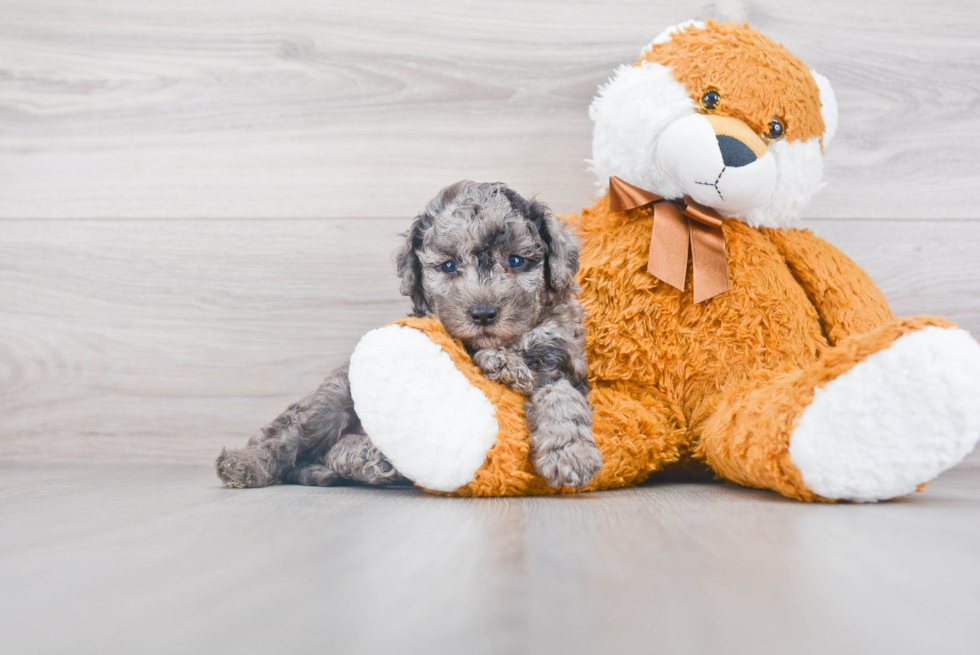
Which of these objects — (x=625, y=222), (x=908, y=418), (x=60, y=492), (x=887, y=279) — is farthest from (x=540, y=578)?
(x=887, y=279)

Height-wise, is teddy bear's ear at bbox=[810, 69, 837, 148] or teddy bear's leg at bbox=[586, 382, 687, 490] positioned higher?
teddy bear's ear at bbox=[810, 69, 837, 148]

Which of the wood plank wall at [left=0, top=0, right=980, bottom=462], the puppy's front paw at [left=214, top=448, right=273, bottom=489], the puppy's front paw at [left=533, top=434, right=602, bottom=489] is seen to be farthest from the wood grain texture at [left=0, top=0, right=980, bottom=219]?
the puppy's front paw at [left=533, top=434, right=602, bottom=489]

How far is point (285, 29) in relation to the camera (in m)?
1.62

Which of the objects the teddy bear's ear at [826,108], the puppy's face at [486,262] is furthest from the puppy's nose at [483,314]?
the teddy bear's ear at [826,108]

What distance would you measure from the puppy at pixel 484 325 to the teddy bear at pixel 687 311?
5cm

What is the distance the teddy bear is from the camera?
0.99m

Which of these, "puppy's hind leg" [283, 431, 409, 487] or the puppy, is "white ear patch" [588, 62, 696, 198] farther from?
"puppy's hind leg" [283, 431, 409, 487]

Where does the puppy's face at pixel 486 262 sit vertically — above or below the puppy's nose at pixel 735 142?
below

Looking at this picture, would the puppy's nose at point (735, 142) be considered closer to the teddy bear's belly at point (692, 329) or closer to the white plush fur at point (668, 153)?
the white plush fur at point (668, 153)

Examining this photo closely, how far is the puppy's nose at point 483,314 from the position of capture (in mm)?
1082

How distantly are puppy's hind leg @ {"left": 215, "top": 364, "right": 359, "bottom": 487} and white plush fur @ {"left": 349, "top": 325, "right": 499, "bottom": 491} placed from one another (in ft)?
0.84

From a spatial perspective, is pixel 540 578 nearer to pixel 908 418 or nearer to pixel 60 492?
pixel 908 418

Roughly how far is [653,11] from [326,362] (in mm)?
1117

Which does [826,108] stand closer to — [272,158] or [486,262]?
[486,262]
